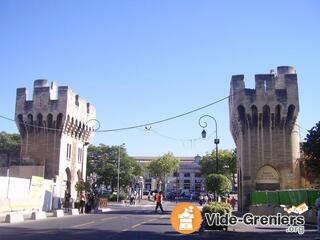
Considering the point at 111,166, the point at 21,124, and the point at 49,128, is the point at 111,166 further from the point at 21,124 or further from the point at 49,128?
the point at 49,128

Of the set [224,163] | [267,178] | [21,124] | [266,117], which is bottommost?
[267,178]

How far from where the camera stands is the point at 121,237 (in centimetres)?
1670

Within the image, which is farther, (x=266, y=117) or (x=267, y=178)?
(x=266, y=117)

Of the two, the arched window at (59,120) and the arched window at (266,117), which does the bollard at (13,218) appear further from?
the arched window at (266,117)

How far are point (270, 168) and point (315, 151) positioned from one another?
71.6 ft

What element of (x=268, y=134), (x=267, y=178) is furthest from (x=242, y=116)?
(x=267, y=178)

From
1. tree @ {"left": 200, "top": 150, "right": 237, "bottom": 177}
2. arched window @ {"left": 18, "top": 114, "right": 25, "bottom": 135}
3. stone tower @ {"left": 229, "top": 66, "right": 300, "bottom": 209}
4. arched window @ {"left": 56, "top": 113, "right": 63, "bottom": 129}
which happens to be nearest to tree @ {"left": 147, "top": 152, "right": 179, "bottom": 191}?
tree @ {"left": 200, "top": 150, "right": 237, "bottom": 177}

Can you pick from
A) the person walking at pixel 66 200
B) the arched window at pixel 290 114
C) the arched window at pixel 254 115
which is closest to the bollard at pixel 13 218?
the person walking at pixel 66 200

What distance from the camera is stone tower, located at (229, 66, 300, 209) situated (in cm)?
4431

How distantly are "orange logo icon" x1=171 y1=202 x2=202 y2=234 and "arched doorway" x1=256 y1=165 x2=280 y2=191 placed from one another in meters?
29.3

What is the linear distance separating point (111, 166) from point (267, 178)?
4612cm

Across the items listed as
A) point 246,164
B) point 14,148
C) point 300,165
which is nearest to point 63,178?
point 246,164

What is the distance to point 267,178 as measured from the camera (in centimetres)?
4447

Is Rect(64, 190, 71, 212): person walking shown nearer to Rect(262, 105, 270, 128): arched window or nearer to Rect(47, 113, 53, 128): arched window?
Rect(47, 113, 53, 128): arched window
